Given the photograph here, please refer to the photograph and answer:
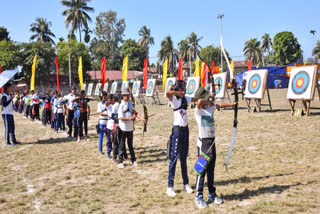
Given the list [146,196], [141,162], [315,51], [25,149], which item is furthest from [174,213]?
[315,51]

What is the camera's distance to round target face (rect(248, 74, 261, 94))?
52.8 ft

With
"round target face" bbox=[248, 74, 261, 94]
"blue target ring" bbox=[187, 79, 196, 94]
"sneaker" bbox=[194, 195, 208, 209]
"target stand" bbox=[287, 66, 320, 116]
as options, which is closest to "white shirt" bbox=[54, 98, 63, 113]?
"sneaker" bbox=[194, 195, 208, 209]

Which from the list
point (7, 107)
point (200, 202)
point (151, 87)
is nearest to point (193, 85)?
point (151, 87)

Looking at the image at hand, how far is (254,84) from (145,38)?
63117 mm

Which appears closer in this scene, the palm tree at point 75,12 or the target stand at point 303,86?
the target stand at point 303,86

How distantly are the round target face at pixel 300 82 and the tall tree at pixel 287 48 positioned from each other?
5393cm

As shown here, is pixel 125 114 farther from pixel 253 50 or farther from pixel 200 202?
pixel 253 50

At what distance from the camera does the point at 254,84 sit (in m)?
16.4

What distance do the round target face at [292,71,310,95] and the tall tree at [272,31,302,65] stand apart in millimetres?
53929

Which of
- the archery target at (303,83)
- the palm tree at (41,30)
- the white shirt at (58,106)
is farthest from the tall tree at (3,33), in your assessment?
the archery target at (303,83)

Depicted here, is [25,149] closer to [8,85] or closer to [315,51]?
[8,85]

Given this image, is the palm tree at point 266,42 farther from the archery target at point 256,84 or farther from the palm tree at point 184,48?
the archery target at point 256,84

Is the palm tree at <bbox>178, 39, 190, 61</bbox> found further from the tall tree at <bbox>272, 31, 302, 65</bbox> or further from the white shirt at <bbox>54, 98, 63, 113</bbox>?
the white shirt at <bbox>54, 98, 63, 113</bbox>

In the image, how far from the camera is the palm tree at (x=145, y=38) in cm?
7548
